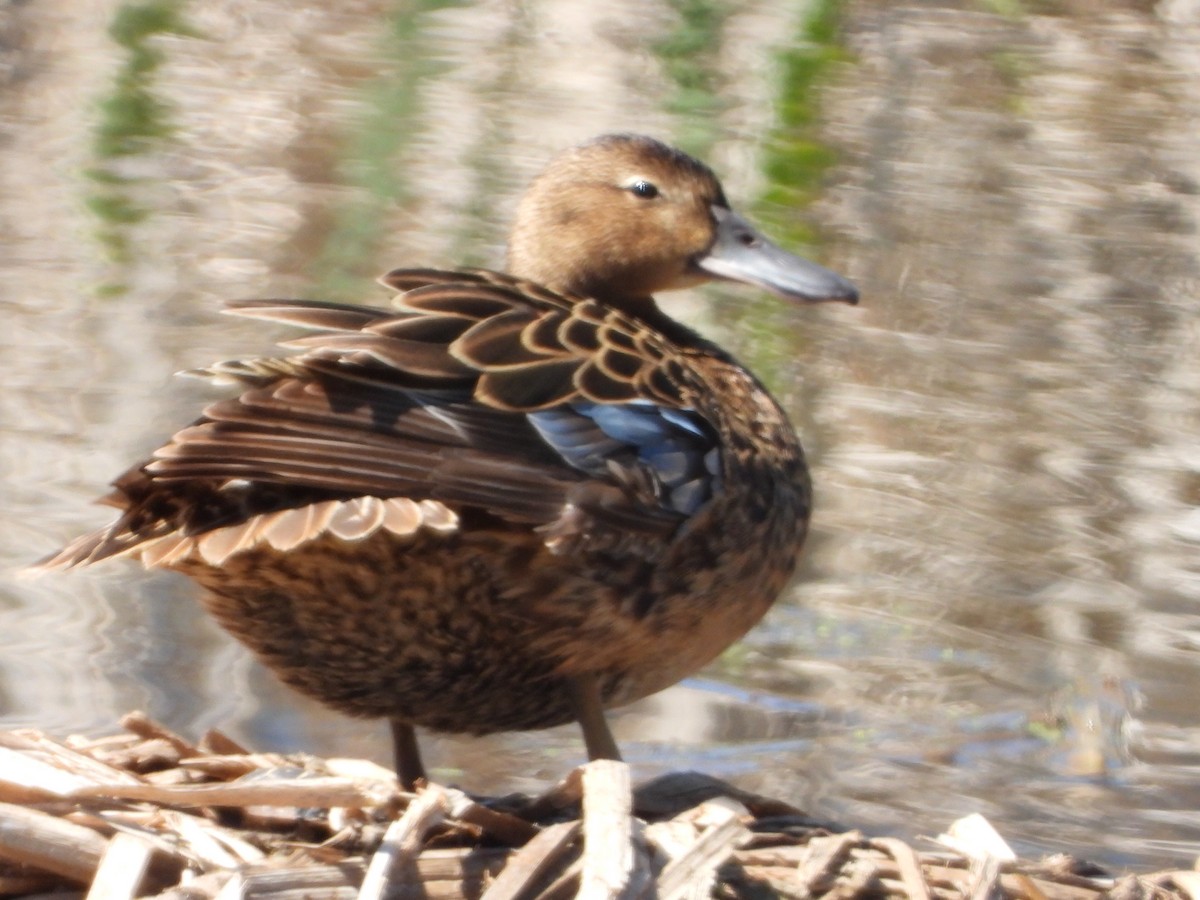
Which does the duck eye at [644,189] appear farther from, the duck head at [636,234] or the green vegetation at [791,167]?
the green vegetation at [791,167]

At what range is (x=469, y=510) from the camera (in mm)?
2902

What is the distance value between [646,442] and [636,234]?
109 cm

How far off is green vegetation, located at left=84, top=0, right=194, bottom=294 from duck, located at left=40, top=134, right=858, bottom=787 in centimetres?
442

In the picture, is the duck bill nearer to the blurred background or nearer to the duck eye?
the duck eye

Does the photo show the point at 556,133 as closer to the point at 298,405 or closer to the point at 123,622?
the point at 123,622

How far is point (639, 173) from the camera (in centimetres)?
420

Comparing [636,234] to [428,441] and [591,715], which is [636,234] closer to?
[591,715]

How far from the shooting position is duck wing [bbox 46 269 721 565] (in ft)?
8.98

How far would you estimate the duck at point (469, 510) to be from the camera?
2.77 metres

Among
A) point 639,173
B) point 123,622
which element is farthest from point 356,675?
point 123,622

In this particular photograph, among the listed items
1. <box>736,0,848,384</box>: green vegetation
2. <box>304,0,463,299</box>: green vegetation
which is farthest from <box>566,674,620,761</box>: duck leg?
<box>304,0,463,299</box>: green vegetation

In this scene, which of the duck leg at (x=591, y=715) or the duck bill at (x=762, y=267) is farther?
the duck bill at (x=762, y=267)

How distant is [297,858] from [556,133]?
7.30 meters

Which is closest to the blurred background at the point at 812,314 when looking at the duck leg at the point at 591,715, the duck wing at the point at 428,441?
the duck leg at the point at 591,715
